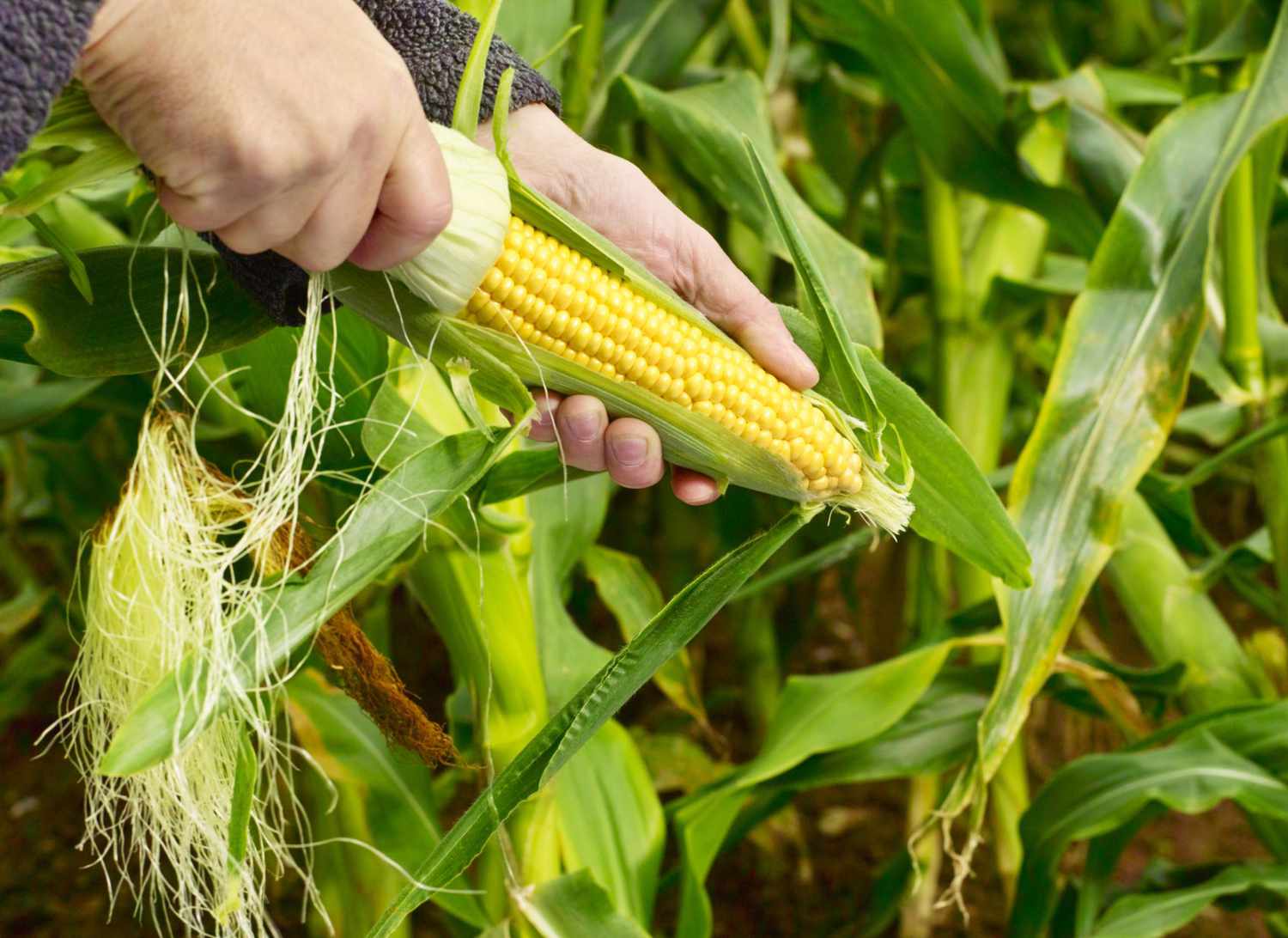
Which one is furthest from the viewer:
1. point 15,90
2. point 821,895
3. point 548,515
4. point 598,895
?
point 821,895

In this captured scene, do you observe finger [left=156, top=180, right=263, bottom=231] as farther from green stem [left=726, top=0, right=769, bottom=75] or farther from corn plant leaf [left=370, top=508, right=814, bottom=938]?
green stem [left=726, top=0, right=769, bottom=75]

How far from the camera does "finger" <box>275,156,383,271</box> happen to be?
0.45 metres

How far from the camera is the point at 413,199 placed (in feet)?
1.53

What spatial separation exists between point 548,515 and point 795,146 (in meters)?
0.80

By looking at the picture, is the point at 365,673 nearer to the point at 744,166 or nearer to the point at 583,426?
the point at 583,426

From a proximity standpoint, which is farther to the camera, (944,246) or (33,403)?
(944,246)

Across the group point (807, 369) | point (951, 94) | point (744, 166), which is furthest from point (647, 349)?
point (951, 94)

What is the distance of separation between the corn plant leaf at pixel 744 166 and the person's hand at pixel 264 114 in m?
0.40

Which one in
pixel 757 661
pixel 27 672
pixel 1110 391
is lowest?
pixel 27 672

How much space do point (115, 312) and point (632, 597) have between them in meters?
0.53

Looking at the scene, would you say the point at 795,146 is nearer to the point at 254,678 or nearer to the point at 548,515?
the point at 548,515

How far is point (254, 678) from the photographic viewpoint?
0.52 meters

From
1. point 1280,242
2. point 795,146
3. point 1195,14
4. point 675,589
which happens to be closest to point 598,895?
point 675,589

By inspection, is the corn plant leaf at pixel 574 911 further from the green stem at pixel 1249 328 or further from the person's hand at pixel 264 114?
the green stem at pixel 1249 328
